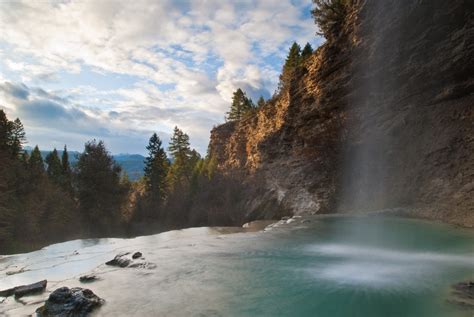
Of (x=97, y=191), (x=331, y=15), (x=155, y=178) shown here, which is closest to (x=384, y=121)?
(x=331, y=15)

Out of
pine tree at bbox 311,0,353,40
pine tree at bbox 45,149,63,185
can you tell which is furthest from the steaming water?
pine tree at bbox 45,149,63,185

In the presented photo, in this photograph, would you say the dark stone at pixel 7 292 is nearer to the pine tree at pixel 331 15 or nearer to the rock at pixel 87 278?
the rock at pixel 87 278

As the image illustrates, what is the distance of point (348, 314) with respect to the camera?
786 centimetres

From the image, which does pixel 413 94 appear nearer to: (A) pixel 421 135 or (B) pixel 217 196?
(A) pixel 421 135

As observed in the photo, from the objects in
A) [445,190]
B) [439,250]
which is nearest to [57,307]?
[439,250]

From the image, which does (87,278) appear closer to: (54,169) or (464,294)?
(464,294)

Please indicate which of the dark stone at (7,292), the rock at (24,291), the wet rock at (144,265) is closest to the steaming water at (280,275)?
the wet rock at (144,265)

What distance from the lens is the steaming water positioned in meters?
8.26

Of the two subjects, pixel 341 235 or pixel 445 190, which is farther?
pixel 445 190

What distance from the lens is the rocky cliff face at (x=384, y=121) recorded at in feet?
76.3

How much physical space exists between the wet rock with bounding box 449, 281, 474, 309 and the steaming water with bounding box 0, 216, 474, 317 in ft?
0.78

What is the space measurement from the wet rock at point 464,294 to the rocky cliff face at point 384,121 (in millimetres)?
11217

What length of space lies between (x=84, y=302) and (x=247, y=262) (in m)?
6.09

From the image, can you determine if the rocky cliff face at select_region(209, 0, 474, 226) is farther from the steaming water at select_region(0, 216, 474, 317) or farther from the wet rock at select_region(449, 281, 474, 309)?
the wet rock at select_region(449, 281, 474, 309)
